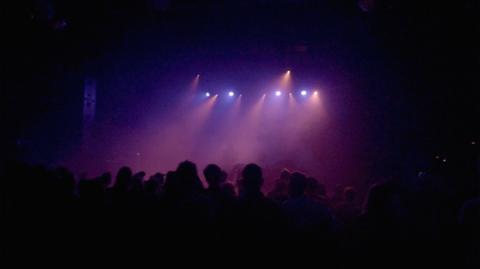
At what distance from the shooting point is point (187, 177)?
3.56 meters

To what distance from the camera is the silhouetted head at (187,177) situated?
352 centimetres

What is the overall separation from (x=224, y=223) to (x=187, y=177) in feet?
2.46

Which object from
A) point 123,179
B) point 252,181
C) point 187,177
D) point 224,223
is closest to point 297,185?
point 252,181

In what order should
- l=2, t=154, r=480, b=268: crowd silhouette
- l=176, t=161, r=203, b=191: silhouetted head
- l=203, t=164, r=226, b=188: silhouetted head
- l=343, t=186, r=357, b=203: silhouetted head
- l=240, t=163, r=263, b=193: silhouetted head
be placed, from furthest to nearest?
l=343, t=186, r=357, b=203: silhouetted head, l=203, t=164, r=226, b=188: silhouetted head, l=176, t=161, r=203, b=191: silhouetted head, l=240, t=163, r=263, b=193: silhouetted head, l=2, t=154, r=480, b=268: crowd silhouette

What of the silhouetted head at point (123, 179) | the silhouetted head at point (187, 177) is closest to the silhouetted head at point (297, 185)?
the silhouetted head at point (187, 177)

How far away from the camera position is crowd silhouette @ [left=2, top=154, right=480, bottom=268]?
297cm

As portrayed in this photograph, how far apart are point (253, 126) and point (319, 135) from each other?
2.49 metres

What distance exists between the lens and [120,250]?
3.21 meters

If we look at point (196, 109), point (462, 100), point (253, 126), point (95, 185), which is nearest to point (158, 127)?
point (196, 109)

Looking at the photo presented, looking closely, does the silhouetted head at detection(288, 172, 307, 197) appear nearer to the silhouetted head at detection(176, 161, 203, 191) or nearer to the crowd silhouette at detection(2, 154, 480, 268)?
the crowd silhouette at detection(2, 154, 480, 268)

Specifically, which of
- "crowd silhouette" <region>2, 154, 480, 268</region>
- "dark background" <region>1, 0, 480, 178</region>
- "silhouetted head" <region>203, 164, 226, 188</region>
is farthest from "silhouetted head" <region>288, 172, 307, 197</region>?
"dark background" <region>1, 0, 480, 178</region>

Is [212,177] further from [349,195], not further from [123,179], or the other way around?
[349,195]

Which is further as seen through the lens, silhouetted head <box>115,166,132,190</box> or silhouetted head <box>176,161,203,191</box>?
silhouetted head <box>115,166,132,190</box>

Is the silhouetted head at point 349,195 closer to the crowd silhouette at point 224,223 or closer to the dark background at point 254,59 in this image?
the crowd silhouette at point 224,223
